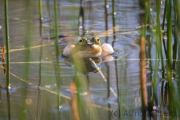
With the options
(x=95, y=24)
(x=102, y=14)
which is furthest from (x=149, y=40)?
(x=102, y=14)

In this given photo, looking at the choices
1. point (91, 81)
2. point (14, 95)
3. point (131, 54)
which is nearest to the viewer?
point (14, 95)

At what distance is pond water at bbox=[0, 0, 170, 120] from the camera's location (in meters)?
2.14

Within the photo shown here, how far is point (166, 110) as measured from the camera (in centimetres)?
217

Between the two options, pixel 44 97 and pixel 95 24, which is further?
pixel 95 24

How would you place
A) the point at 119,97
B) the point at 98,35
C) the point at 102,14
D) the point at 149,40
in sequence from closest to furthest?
the point at 119,97
the point at 149,40
the point at 98,35
the point at 102,14

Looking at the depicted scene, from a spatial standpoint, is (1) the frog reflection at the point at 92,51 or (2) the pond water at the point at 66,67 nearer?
(2) the pond water at the point at 66,67

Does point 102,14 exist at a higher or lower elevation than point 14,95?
higher

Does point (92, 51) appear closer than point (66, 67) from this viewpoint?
No

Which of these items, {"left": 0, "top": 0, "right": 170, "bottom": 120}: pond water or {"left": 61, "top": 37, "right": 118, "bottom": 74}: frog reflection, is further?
{"left": 61, "top": 37, "right": 118, "bottom": 74}: frog reflection

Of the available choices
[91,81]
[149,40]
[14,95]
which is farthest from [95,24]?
[14,95]

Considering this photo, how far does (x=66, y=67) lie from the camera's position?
9.16 ft

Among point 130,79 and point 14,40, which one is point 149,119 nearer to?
point 130,79

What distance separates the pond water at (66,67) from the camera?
2143mm

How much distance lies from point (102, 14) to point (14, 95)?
5.46 ft
